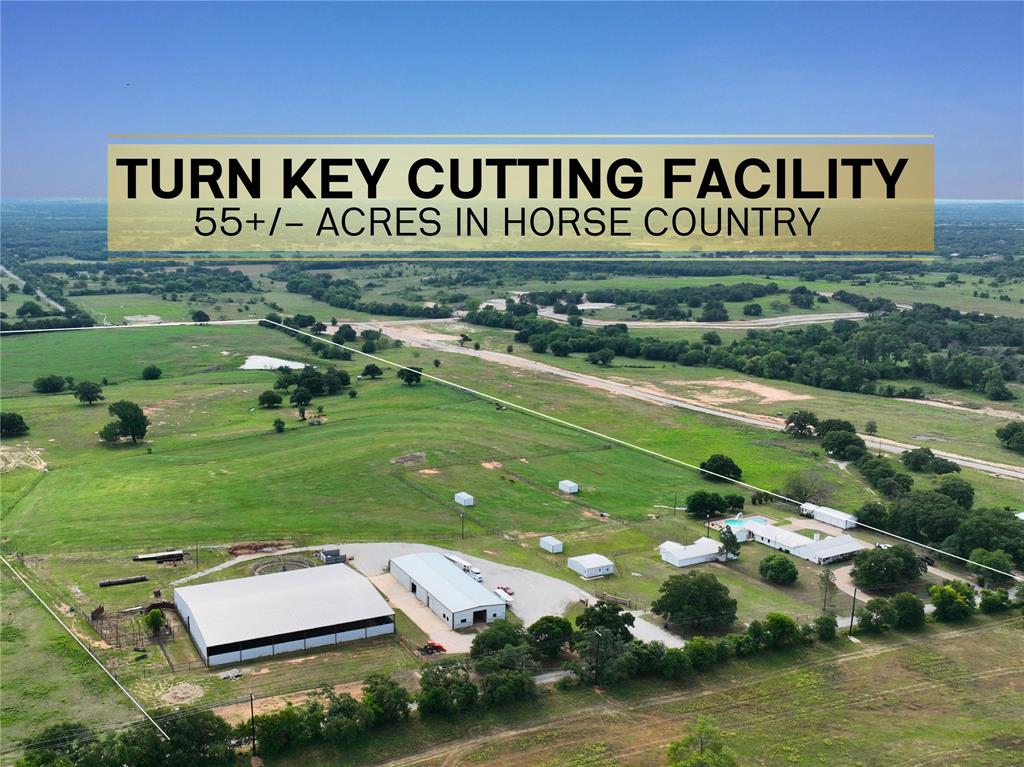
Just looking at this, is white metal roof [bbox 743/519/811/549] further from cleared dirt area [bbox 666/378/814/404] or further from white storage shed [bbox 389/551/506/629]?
cleared dirt area [bbox 666/378/814/404]

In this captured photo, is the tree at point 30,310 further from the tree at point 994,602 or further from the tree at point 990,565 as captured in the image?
the tree at point 994,602

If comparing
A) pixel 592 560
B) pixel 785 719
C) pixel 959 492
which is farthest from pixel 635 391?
pixel 785 719

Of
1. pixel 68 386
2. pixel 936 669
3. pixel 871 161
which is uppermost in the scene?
pixel 871 161

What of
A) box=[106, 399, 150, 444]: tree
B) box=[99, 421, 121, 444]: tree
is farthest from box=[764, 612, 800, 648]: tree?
box=[99, 421, 121, 444]: tree

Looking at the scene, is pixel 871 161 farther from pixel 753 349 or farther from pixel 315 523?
pixel 753 349

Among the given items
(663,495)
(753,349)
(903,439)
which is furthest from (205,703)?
(753,349)

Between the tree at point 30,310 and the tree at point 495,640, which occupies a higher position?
the tree at point 30,310
